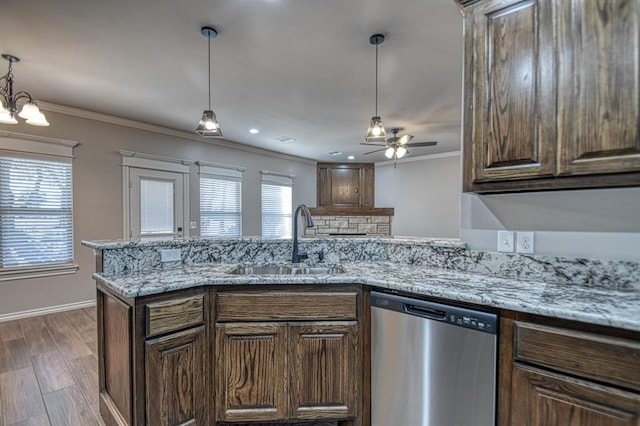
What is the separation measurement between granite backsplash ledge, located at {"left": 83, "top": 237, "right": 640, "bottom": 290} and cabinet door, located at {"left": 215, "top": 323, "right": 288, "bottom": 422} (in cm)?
66

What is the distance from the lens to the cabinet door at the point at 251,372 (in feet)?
5.46

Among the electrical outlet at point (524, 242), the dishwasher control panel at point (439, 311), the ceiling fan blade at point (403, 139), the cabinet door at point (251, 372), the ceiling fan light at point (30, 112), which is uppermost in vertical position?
the ceiling fan blade at point (403, 139)

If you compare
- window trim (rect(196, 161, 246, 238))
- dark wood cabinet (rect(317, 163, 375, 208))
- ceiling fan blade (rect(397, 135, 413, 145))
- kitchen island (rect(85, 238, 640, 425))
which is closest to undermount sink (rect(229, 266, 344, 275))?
kitchen island (rect(85, 238, 640, 425))

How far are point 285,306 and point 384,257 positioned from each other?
879 mm

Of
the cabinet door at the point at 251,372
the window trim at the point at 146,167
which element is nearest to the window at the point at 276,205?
the window trim at the point at 146,167

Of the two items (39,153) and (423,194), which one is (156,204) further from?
(423,194)

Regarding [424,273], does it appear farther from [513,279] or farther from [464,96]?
[464,96]

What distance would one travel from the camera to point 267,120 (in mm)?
4652

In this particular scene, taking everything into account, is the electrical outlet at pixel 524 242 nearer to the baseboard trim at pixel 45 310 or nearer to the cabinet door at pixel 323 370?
the cabinet door at pixel 323 370

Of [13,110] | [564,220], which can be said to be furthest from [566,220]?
[13,110]

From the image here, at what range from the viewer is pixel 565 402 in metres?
1.11

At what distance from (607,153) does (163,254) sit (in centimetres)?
233

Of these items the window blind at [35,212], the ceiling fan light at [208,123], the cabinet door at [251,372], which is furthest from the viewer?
the window blind at [35,212]

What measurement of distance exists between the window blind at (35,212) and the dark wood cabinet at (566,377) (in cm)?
497
